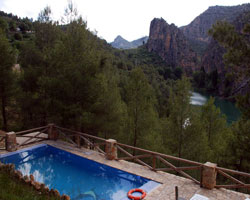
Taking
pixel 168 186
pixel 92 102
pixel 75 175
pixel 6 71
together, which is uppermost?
pixel 6 71

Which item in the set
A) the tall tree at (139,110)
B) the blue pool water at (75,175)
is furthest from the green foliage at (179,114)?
the blue pool water at (75,175)

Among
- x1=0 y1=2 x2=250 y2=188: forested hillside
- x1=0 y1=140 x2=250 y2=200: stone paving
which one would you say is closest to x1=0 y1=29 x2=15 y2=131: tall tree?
x1=0 y1=2 x2=250 y2=188: forested hillside

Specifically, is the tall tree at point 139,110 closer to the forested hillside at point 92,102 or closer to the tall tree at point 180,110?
the forested hillside at point 92,102

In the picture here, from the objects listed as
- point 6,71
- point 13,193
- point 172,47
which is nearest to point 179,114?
point 13,193

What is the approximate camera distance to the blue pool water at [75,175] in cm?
787

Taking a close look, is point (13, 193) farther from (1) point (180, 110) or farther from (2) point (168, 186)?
(1) point (180, 110)

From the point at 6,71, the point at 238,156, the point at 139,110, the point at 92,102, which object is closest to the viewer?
the point at 238,156

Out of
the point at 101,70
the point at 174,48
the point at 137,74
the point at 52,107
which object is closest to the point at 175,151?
the point at 137,74

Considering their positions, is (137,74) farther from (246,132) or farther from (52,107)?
(246,132)

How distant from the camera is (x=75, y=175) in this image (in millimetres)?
9219

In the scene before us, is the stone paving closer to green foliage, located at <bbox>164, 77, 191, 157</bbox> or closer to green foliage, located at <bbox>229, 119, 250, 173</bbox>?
green foliage, located at <bbox>229, 119, 250, 173</bbox>

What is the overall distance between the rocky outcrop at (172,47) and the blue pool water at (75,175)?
3905 inches

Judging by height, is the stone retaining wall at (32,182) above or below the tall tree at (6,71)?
below

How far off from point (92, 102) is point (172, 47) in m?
103
